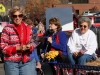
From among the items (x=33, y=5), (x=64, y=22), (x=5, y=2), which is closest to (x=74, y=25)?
(x=64, y=22)

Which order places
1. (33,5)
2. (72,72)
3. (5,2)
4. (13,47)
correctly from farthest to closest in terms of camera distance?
(33,5)
(5,2)
(72,72)
(13,47)

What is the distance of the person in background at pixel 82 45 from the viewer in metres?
7.27

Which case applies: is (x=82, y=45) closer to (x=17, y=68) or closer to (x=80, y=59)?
(x=80, y=59)

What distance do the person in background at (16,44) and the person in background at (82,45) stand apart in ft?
4.49

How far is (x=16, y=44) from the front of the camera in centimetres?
602

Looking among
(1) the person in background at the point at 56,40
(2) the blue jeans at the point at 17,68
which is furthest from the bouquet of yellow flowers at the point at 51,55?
(2) the blue jeans at the point at 17,68

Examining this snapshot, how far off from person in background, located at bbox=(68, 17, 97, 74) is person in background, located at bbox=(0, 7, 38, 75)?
137 centimetres

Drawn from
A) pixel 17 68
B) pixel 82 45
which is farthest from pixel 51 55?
pixel 17 68

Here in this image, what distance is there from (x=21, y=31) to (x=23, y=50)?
0.87ft

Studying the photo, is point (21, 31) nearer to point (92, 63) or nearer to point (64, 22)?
point (92, 63)

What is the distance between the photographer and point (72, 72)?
705cm

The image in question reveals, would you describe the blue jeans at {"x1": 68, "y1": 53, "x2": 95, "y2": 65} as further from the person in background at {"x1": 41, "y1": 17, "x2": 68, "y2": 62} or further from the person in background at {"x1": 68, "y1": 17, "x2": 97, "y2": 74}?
the person in background at {"x1": 41, "y1": 17, "x2": 68, "y2": 62}

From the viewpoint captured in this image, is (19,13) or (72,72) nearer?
(19,13)

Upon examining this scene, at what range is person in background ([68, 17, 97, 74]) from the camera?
23.8 feet
